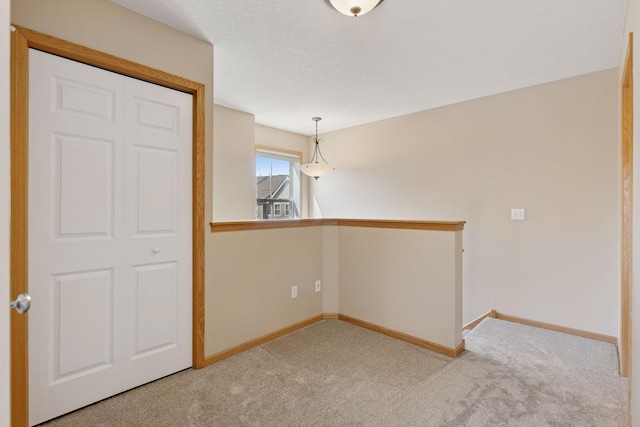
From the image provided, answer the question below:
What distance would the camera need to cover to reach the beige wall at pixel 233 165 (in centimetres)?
409

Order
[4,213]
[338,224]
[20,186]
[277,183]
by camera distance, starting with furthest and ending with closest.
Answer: [277,183], [338,224], [20,186], [4,213]

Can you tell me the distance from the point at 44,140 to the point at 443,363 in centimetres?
291

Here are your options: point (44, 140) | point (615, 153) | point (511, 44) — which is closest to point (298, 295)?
point (44, 140)

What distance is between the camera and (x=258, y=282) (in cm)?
267

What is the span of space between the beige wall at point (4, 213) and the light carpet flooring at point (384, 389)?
1177 millimetres

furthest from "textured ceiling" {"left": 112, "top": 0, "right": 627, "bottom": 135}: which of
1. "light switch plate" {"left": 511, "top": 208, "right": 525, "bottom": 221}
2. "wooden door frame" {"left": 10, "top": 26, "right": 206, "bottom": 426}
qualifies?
"light switch plate" {"left": 511, "top": 208, "right": 525, "bottom": 221}

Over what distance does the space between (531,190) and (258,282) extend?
284 centimetres

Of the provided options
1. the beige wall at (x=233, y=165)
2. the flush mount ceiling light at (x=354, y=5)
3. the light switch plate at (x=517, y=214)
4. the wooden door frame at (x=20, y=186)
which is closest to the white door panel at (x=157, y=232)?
the wooden door frame at (x=20, y=186)

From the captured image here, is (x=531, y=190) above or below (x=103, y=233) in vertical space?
above

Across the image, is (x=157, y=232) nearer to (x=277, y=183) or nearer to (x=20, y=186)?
(x=20, y=186)

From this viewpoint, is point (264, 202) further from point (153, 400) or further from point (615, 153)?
point (615, 153)

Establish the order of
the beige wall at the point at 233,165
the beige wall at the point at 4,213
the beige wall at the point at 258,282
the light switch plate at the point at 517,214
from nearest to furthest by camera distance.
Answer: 1. the beige wall at the point at 4,213
2. the beige wall at the point at 258,282
3. the light switch plate at the point at 517,214
4. the beige wall at the point at 233,165

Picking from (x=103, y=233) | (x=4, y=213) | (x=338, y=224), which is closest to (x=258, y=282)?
(x=338, y=224)

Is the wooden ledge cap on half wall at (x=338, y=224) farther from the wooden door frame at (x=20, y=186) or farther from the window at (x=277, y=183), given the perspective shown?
the window at (x=277, y=183)
